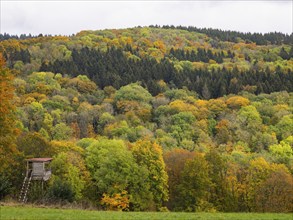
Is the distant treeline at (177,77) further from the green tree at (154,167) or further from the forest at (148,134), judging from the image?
the green tree at (154,167)

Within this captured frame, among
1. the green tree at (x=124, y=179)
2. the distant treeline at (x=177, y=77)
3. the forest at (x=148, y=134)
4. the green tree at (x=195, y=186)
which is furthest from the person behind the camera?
the distant treeline at (x=177, y=77)

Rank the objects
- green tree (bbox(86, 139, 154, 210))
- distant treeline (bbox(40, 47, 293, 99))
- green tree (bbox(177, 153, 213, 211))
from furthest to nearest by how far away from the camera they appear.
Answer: distant treeline (bbox(40, 47, 293, 99)), green tree (bbox(177, 153, 213, 211)), green tree (bbox(86, 139, 154, 210))

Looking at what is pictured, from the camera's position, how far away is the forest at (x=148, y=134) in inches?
2274

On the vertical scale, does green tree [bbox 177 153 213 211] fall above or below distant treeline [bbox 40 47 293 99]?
below

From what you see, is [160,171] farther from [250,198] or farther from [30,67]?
[30,67]

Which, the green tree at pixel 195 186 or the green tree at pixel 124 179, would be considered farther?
the green tree at pixel 195 186

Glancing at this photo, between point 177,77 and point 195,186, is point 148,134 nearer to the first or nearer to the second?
point 195,186


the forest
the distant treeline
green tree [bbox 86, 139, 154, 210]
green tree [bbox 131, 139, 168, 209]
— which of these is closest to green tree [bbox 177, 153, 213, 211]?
the forest

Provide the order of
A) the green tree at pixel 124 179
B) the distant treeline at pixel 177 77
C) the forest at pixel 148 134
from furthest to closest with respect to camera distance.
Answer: the distant treeline at pixel 177 77
the green tree at pixel 124 179
the forest at pixel 148 134

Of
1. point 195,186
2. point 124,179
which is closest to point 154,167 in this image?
point 124,179

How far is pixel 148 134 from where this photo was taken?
116 m

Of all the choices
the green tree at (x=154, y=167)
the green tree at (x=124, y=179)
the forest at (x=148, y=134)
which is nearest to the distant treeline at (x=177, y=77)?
the forest at (x=148, y=134)

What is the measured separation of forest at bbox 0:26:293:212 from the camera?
57750 millimetres

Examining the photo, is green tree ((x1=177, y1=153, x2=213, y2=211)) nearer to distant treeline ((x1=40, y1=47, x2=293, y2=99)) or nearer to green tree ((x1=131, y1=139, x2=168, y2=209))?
green tree ((x1=131, y1=139, x2=168, y2=209))
